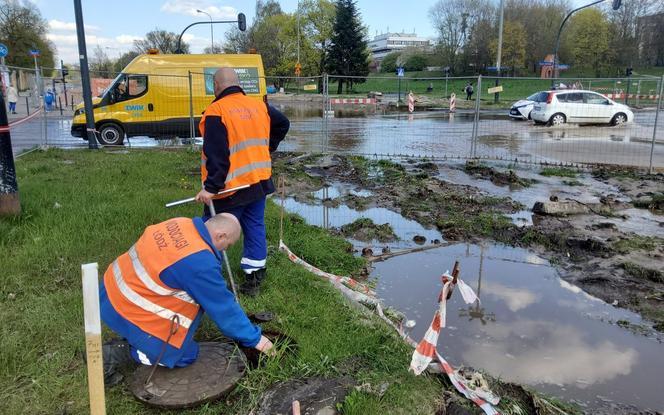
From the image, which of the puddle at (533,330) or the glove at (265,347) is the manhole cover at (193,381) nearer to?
the glove at (265,347)

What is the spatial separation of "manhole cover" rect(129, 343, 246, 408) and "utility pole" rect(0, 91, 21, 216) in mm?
3612

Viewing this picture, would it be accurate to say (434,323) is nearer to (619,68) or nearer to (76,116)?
(76,116)

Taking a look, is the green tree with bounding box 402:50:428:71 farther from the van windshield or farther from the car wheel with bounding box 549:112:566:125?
the van windshield

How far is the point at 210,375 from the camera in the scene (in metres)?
3.16

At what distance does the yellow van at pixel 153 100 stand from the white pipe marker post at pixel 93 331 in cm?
1224

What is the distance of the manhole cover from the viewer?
Answer: 2.93 metres

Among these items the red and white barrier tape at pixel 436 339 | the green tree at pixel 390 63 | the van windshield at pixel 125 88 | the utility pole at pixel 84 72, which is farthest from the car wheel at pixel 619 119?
the green tree at pixel 390 63

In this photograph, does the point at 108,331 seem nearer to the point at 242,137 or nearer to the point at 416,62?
the point at 242,137

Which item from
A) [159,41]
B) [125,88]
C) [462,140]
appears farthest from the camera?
[159,41]

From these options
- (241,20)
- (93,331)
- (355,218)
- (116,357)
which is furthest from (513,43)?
(93,331)

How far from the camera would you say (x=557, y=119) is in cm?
2134

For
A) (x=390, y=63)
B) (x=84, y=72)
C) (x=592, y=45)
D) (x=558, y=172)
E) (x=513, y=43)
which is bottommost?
(x=558, y=172)

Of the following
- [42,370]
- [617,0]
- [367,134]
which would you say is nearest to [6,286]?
[42,370]

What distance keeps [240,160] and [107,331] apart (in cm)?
163
